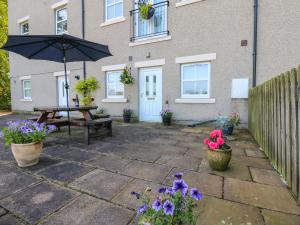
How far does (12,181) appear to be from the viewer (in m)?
2.43

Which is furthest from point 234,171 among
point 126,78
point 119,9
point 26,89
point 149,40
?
point 26,89

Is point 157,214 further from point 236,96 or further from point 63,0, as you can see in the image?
point 63,0

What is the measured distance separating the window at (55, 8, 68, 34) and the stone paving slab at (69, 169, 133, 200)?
915 cm

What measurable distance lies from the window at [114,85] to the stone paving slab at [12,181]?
5547 millimetres

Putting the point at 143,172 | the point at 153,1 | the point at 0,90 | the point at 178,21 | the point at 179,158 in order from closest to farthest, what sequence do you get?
1. the point at 143,172
2. the point at 179,158
3. the point at 178,21
4. the point at 153,1
5. the point at 0,90

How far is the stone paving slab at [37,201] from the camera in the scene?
1766 mm

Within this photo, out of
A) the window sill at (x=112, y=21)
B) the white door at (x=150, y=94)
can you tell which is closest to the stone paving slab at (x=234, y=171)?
the white door at (x=150, y=94)

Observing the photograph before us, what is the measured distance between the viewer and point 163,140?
4.60 metres

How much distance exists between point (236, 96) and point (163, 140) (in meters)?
2.88

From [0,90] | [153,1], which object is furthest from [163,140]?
[0,90]

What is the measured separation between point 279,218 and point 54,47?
5.82 meters

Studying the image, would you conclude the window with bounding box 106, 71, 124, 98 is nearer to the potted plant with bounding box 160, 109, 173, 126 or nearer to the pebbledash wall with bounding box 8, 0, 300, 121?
the pebbledash wall with bounding box 8, 0, 300, 121

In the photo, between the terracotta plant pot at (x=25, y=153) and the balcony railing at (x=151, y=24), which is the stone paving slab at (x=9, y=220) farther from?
the balcony railing at (x=151, y=24)

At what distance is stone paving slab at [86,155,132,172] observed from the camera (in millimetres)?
2858
